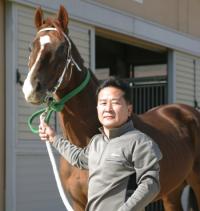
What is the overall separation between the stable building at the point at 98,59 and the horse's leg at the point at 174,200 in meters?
1.69

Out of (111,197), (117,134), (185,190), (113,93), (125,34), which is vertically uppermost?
(125,34)

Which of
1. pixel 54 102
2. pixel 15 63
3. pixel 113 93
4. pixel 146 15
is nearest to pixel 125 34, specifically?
pixel 146 15

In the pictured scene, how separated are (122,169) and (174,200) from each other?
3.01m

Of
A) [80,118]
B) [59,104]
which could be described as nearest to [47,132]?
[59,104]

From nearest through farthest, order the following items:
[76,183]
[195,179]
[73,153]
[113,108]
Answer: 1. [113,108]
2. [73,153]
3. [76,183]
4. [195,179]

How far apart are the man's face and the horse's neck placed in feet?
3.33

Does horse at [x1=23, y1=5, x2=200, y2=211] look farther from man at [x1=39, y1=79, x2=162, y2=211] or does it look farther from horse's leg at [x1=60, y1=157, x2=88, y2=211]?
man at [x1=39, y1=79, x2=162, y2=211]

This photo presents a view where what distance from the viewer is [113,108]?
264 centimetres

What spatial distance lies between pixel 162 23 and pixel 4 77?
405cm

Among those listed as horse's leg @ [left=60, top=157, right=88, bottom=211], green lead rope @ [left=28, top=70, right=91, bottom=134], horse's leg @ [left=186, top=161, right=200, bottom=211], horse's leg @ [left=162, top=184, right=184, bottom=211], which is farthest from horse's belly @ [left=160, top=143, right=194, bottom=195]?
green lead rope @ [left=28, top=70, right=91, bottom=134]

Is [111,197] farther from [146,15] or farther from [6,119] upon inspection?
[146,15]

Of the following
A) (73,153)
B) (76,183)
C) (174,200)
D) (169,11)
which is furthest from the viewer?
(169,11)

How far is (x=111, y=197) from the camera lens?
262cm

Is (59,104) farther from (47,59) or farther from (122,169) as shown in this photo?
(122,169)
